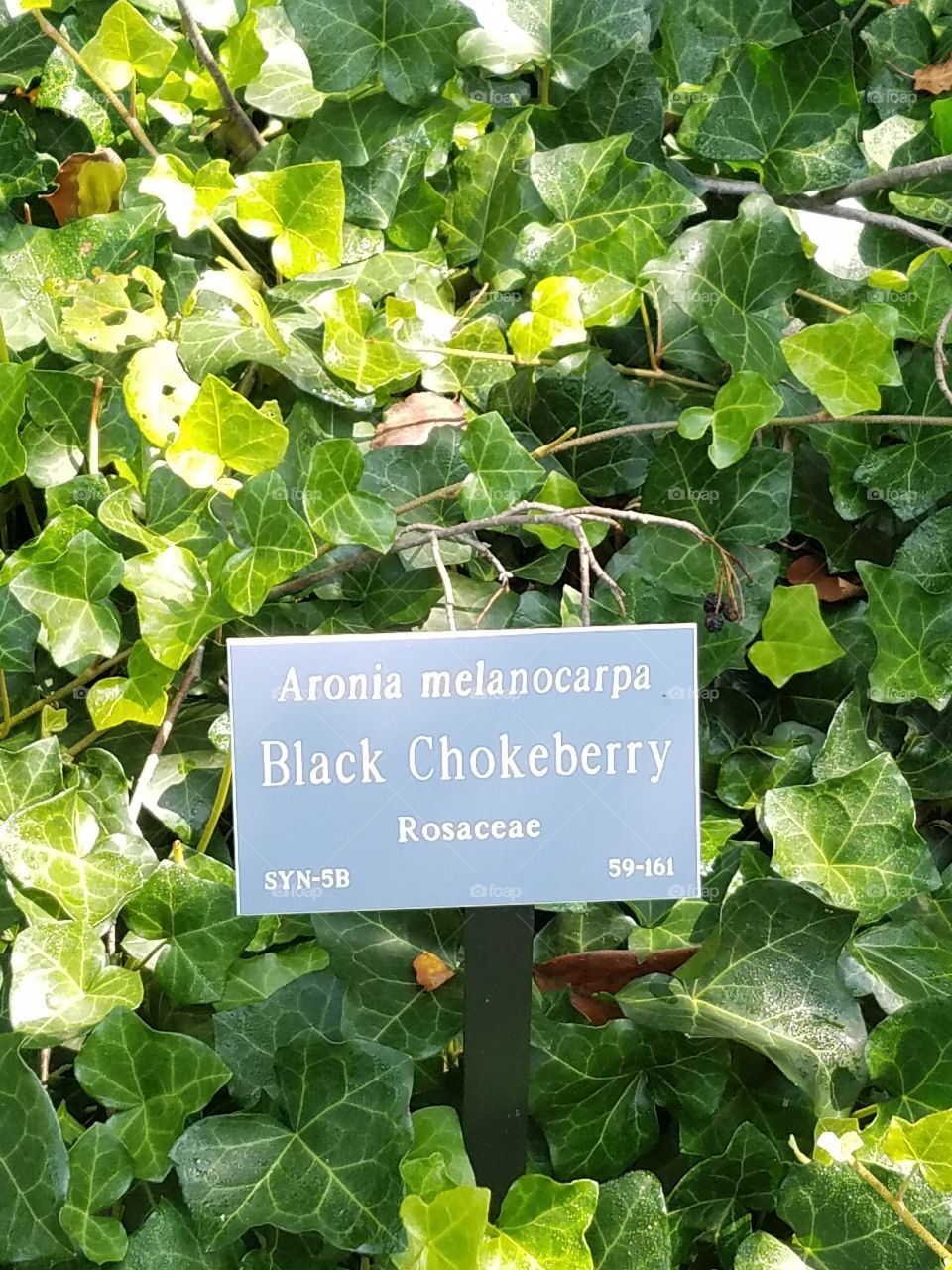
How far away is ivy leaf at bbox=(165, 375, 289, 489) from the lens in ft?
2.54

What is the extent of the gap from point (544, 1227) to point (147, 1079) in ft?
0.88

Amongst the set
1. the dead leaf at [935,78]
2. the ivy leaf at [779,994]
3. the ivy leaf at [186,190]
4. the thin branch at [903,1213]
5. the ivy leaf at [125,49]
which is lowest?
the thin branch at [903,1213]

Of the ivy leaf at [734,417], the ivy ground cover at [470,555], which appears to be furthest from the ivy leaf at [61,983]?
the ivy leaf at [734,417]

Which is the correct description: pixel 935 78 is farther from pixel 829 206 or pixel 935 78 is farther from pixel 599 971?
pixel 599 971

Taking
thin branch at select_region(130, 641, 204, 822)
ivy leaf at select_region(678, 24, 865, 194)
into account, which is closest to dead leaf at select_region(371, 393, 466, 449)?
thin branch at select_region(130, 641, 204, 822)

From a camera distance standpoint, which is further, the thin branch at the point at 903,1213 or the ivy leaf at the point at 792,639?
the ivy leaf at the point at 792,639

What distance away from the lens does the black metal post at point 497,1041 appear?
0.68m

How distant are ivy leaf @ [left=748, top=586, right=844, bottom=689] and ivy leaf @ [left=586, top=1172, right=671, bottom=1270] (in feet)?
1.24

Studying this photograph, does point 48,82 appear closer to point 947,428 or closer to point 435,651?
point 435,651

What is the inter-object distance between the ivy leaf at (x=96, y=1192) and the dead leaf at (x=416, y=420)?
0.51 meters

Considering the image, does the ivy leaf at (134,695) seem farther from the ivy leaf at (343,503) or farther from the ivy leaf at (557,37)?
the ivy leaf at (557,37)

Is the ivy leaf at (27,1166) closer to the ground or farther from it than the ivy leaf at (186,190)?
closer to the ground

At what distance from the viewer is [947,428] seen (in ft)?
3.00

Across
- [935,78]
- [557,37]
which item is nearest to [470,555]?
[557,37]
